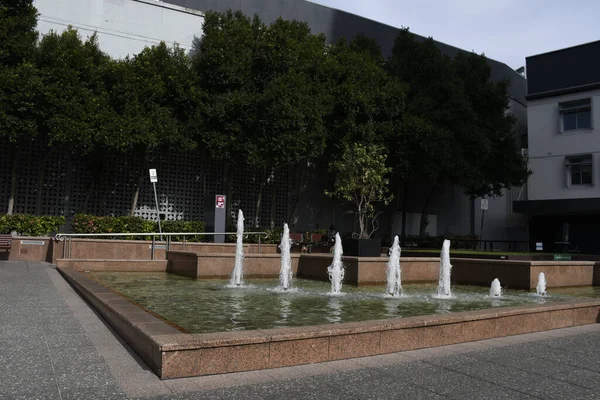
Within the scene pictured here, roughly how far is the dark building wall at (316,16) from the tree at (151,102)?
5875 millimetres

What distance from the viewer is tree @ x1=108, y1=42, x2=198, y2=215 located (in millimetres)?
19859

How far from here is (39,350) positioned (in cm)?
486

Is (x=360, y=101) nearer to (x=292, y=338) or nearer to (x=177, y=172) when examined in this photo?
(x=177, y=172)

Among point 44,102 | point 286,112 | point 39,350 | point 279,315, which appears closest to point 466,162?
point 286,112

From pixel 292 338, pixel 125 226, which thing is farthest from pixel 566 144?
pixel 292 338

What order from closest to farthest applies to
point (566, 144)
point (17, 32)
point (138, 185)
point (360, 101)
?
point (17, 32)
point (138, 185)
point (360, 101)
point (566, 144)

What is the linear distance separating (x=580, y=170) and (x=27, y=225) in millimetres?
29061

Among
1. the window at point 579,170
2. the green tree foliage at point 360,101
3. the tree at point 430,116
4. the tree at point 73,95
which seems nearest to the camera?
the tree at point 73,95

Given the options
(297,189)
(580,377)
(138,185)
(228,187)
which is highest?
(297,189)

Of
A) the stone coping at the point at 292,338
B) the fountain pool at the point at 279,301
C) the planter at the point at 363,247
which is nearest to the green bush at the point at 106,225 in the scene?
the fountain pool at the point at 279,301

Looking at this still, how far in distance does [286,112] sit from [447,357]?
55.8ft

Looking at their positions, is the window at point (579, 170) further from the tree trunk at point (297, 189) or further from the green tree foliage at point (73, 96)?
the green tree foliage at point (73, 96)

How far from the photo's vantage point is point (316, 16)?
3000 cm

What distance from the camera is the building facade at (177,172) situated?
2216 centimetres
